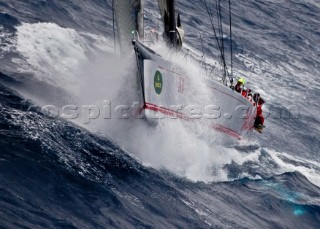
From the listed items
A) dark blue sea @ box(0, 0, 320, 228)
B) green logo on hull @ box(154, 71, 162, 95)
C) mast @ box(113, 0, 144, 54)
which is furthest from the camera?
mast @ box(113, 0, 144, 54)

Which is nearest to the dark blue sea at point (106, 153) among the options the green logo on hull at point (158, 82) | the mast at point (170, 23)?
the green logo on hull at point (158, 82)

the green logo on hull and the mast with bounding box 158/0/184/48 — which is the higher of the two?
the mast with bounding box 158/0/184/48

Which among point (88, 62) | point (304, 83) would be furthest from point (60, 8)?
point (304, 83)

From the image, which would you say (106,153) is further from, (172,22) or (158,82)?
(172,22)

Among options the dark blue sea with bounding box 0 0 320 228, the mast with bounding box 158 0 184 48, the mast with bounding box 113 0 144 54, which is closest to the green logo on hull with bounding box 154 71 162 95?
the dark blue sea with bounding box 0 0 320 228

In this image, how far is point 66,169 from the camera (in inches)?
430

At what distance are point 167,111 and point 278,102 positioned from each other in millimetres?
10826

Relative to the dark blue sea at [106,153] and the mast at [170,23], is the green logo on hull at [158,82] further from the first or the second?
the mast at [170,23]

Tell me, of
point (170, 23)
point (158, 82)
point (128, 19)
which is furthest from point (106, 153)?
point (170, 23)

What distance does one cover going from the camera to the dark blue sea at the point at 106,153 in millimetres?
10297

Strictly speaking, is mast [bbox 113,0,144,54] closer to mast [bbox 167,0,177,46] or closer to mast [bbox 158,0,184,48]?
mast [bbox 158,0,184,48]

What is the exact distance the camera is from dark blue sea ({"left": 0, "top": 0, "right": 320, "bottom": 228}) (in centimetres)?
1030

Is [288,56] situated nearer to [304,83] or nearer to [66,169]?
[304,83]

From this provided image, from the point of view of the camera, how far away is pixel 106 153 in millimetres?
12445
